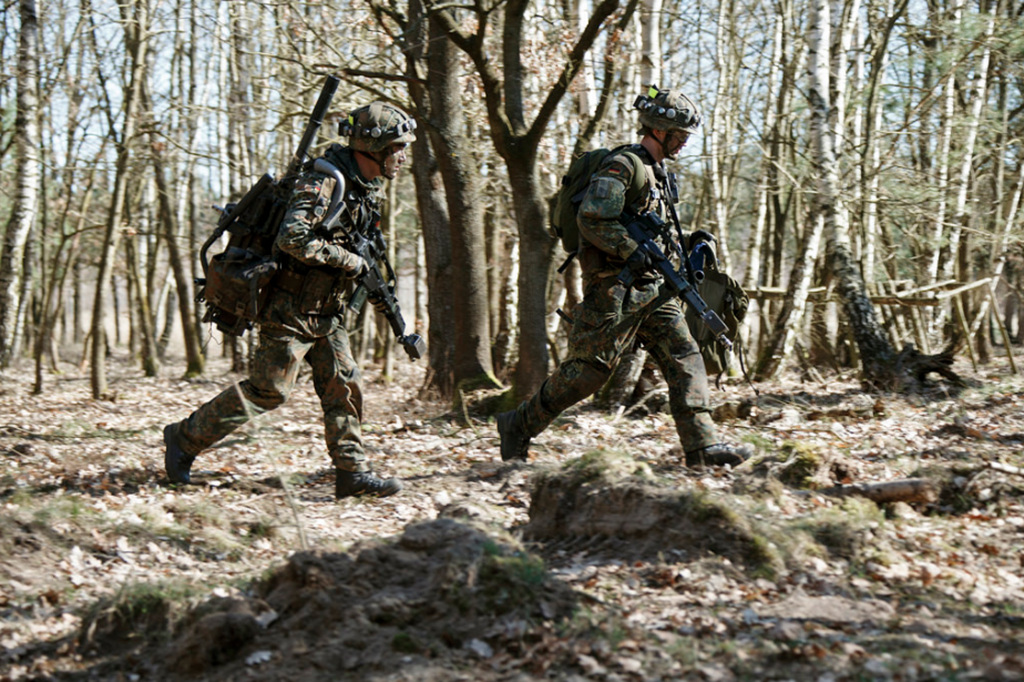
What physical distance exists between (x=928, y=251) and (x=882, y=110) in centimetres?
312

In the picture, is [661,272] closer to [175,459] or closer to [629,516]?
[629,516]

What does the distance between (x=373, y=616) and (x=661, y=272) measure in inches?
111

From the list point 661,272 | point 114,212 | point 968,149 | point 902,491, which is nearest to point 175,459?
point 661,272

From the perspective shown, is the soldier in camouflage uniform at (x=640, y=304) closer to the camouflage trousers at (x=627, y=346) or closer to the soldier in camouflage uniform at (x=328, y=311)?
the camouflage trousers at (x=627, y=346)

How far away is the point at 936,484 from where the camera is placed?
4.66 metres

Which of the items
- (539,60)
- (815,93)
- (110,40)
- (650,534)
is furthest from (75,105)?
(650,534)

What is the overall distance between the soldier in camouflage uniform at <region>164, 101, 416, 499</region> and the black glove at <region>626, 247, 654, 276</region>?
149 centimetres

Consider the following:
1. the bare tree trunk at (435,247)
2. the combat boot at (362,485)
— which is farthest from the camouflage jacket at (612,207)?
the bare tree trunk at (435,247)

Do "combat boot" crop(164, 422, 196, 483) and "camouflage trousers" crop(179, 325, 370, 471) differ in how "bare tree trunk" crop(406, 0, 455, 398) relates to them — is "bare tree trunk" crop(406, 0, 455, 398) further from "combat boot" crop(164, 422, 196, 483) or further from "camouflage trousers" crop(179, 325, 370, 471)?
"combat boot" crop(164, 422, 196, 483)

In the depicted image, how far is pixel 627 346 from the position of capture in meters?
5.49

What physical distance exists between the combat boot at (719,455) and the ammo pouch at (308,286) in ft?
7.86

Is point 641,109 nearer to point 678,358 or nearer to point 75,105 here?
point 678,358

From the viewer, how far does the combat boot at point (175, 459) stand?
225 inches

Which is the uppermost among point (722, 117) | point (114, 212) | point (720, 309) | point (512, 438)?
point (722, 117)
